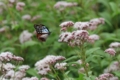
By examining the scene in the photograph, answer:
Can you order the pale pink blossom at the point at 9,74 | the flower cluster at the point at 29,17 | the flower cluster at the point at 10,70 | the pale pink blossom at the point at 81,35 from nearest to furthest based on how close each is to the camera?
the pale pink blossom at the point at 81,35, the flower cluster at the point at 10,70, the pale pink blossom at the point at 9,74, the flower cluster at the point at 29,17

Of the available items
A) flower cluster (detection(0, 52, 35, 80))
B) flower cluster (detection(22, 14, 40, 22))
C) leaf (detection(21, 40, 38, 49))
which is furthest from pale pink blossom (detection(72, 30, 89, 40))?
flower cluster (detection(22, 14, 40, 22))

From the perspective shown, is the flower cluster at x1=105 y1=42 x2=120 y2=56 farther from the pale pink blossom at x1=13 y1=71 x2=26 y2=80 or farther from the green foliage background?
the pale pink blossom at x1=13 y1=71 x2=26 y2=80

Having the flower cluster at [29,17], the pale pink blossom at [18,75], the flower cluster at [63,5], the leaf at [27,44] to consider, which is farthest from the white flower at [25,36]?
the pale pink blossom at [18,75]

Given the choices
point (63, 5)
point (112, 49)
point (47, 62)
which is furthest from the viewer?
point (63, 5)

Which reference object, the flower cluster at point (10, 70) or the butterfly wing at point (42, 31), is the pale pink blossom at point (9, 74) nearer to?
the flower cluster at point (10, 70)

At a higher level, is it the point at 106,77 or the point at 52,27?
Answer: the point at 52,27

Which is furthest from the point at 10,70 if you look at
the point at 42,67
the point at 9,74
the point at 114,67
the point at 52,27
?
the point at 52,27

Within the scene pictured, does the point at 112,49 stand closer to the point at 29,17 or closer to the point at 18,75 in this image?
the point at 18,75

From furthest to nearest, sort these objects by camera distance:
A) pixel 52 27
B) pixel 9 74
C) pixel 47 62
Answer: pixel 52 27 < pixel 9 74 < pixel 47 62

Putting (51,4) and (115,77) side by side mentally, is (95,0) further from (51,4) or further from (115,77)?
(115,77)
